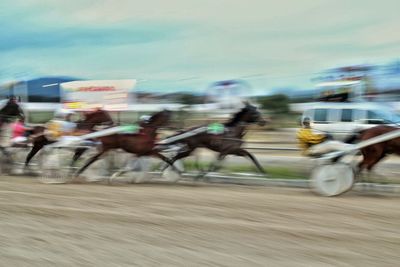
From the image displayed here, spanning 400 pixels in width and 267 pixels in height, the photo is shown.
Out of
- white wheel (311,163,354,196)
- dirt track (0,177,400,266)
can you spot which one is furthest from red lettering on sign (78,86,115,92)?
white wheel (311,163,354,196)

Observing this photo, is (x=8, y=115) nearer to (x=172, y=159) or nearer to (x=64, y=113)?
(x=64, y=113)

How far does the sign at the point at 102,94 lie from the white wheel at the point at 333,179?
5.32 metres

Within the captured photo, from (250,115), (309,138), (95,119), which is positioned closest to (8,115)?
(95,119)

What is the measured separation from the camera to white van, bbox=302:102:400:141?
50.8 feet

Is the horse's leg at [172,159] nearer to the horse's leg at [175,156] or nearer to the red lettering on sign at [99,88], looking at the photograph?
the horse's leg at [175,156]

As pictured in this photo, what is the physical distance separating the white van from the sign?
537 centimetres

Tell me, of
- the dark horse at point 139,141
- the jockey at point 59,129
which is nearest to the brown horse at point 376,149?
the dark horse at point 139,141

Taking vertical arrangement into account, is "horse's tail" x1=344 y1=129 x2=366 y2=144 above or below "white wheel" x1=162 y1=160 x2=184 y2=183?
above

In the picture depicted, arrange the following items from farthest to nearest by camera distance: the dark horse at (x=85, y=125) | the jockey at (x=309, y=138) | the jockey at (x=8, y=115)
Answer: the jockey at (x=8, y=115) → the dark horse at (x=85, y=125) → the jockey at (x=309, y=138)

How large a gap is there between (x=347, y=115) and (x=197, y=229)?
1065 cm

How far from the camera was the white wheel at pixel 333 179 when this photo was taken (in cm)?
887

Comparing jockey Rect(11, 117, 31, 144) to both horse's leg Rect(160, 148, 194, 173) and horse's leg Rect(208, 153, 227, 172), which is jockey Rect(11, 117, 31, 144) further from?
horse's leg Rect(208, 153, 227, 172)

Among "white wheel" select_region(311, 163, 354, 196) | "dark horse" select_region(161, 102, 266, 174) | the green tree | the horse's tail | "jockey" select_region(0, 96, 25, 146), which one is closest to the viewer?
"white wheel" select_region(311, 163, 354, 196)

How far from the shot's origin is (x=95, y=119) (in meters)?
12.4
